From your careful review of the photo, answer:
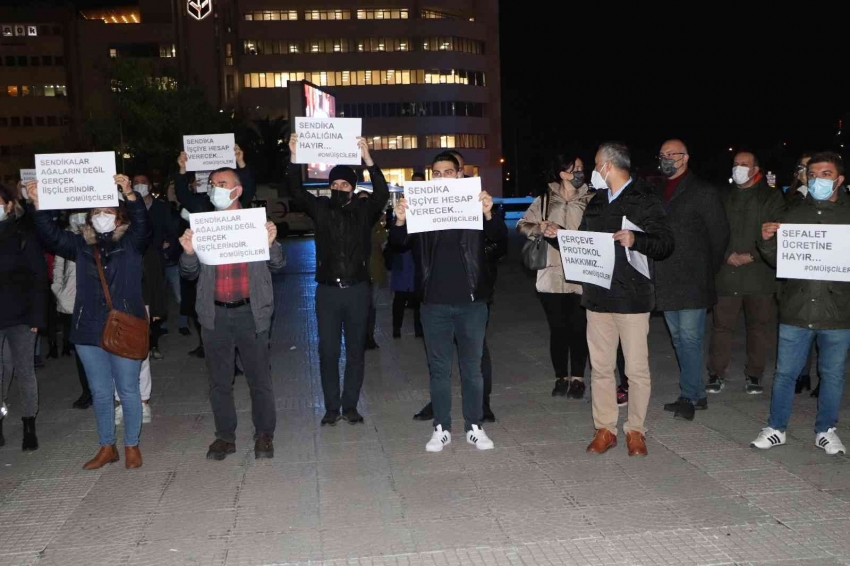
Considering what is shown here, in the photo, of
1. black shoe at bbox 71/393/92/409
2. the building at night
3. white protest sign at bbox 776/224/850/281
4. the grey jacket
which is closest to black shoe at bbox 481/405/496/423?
the grey jacket

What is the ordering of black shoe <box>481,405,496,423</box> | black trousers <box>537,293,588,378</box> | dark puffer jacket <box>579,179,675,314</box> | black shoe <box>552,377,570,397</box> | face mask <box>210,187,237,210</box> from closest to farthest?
dark puffer jacket <box>579,179,675,314</box>
face mask <box>210,187,237,210</box>
black shoe <box>481,405,496,423</box>
black trousers <box>537,293,588,378</box>
black shoe <box>552,377,570,397</box>

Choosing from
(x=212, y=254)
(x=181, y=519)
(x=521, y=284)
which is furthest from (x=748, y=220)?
(x=521, y=284)

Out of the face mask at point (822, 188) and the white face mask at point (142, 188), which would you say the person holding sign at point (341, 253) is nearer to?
the face mask at point (822, 188)

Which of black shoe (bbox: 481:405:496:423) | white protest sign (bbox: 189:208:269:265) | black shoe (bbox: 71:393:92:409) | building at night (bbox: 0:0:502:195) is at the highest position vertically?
building at night (bbox: 0:0:502:195)

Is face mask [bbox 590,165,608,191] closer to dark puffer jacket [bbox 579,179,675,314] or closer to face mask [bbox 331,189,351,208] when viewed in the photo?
dark puffer jacket [bbox 579,179,675,314]

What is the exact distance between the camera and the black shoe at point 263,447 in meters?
6.52

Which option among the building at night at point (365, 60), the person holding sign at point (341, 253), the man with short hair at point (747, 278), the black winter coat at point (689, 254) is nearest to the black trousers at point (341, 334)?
the person holding sign at point (341, 253)

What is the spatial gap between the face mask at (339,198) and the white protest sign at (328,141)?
25 centimetres

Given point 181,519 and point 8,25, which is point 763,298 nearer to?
point 181,519

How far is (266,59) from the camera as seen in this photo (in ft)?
278

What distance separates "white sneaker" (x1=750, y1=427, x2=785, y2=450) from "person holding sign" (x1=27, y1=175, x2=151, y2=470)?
15.3 feet

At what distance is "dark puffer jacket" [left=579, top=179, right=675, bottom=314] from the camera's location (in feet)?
19.9

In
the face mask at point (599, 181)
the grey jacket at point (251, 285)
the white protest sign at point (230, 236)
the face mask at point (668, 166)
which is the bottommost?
the grey jacket at point (251, 285)

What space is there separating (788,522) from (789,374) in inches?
67.2
